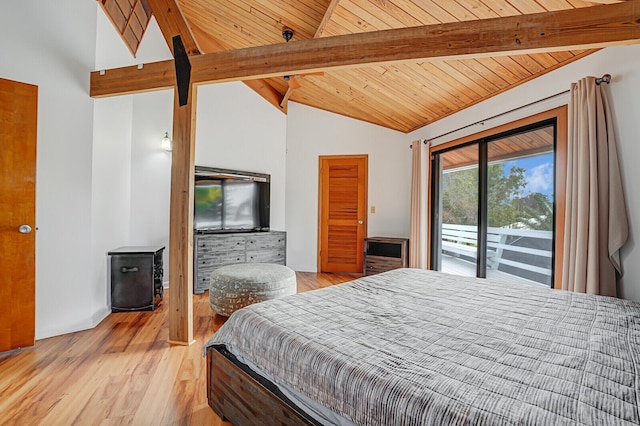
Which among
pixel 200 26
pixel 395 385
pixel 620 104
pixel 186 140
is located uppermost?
pixel 200 26

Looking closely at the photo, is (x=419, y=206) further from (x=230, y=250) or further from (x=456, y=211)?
(x=230, y=250)

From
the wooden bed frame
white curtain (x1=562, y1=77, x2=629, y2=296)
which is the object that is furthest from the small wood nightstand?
the wooden bed frame

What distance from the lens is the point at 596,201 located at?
83.5 inches

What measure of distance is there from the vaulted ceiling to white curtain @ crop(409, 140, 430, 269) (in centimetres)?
51

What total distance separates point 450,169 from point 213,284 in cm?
328

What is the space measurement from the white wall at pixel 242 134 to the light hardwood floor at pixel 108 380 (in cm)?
249

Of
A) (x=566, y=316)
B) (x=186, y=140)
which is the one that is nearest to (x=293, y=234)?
(x=186, y=140)

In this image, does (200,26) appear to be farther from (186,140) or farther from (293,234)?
(293,234)

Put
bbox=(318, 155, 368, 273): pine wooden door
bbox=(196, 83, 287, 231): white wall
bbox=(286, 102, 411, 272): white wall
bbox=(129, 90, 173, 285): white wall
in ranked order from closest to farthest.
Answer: bbox=(129, 90, 173, 285): white wall, bbox=(196, 83, 287, 231): white wall, bbox=(286, 102, 411, 272): white wall, bbox=(318, 155, 368, 273): pine wooden door

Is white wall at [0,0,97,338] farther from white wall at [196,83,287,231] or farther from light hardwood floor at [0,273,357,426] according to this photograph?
white wall at [196,83,287,231]

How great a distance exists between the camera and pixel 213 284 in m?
2.81

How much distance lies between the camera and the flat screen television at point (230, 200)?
4.04 metres

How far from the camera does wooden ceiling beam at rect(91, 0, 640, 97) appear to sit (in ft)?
5.46

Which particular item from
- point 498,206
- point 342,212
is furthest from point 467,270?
point 342,212
